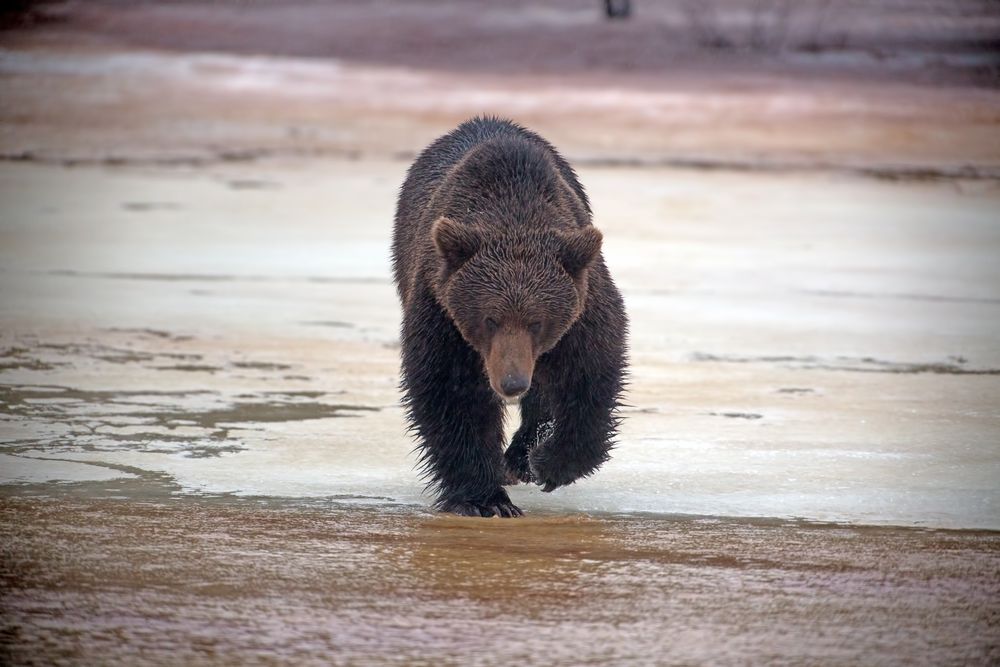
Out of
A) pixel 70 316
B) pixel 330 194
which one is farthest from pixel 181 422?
pixel 330 194

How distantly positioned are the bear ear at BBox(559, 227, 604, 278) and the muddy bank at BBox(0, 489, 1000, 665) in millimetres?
911

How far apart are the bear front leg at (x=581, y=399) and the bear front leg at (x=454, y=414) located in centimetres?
24

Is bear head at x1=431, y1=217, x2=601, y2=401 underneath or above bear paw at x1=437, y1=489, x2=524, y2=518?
above

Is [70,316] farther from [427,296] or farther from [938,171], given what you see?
[938,171]

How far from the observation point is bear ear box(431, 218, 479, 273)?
227 inches

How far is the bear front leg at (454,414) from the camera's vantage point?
5.99 m

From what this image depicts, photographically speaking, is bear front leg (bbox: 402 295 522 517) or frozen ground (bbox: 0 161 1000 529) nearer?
bear front leg (bbox: 402 295 522 517)

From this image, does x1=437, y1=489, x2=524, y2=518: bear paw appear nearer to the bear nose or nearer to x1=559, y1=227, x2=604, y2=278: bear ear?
the bear nose

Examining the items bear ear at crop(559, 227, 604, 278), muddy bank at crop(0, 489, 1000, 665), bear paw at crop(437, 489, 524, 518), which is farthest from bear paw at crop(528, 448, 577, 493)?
bear ear at crop(559, 227, 604, 278)

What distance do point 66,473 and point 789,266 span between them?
7857 mm

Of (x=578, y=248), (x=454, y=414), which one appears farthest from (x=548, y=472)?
(x=578, y=248)

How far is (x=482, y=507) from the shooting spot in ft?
19.5

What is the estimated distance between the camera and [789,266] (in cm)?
1287

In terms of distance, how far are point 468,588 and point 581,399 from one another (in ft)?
5.04
